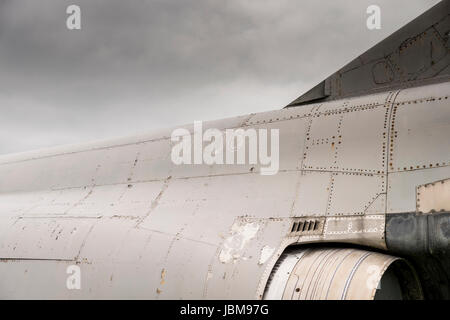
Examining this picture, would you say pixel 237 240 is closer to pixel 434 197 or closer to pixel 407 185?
pixel 407 185

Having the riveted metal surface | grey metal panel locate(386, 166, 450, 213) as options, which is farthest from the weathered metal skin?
the riveted metal surface

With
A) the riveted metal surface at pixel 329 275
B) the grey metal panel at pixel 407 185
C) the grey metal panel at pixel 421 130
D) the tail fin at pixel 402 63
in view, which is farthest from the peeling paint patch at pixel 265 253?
the tail fin at pixel 402 63

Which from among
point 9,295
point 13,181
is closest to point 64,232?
point 9,295

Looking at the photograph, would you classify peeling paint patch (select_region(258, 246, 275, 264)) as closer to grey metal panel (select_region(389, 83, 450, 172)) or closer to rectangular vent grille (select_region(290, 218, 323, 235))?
rectangular vent grille (select_region(290, 218, 323, 235))

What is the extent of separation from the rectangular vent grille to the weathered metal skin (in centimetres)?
2

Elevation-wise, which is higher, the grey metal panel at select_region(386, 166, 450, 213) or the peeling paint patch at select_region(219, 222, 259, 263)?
the grey metal panel at select_region(386, 166, 450, 213)

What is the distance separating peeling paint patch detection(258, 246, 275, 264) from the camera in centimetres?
519

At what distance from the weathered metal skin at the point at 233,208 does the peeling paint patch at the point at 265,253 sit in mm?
13

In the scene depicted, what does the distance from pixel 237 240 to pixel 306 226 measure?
80 centimetres

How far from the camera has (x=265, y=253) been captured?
17.3ft

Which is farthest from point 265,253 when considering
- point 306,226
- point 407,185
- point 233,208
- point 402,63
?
point 402,63

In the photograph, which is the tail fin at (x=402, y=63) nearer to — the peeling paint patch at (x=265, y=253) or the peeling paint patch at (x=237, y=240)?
the peeling paint patch at (x=237, y=240)

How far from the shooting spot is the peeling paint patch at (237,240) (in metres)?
5.40
